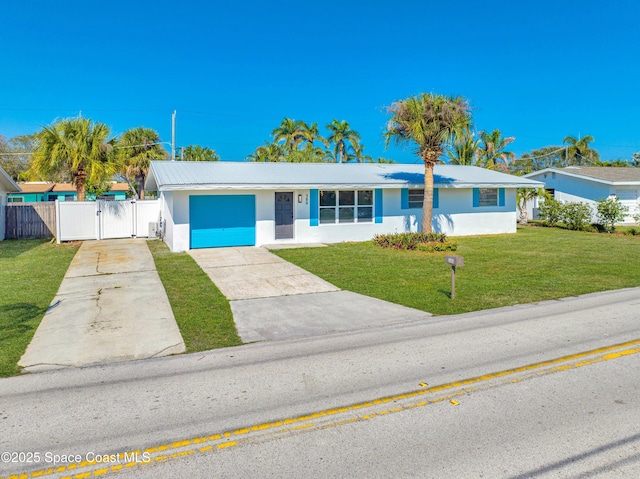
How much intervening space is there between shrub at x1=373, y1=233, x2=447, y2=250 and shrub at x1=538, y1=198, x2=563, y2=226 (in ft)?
37.0

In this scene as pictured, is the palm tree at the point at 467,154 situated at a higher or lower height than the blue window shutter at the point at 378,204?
higher

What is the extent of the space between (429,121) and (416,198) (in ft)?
14.2

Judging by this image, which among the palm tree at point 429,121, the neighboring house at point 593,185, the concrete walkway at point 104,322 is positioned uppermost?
the palm tree at point 429,121

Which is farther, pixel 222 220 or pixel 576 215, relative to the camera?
pixel 576 215

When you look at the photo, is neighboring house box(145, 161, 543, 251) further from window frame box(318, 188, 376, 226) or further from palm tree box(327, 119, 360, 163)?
palm tree box(327, 119, 360, 163)

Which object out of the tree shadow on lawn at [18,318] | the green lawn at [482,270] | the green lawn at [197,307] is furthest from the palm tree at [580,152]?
the tree shadow on lawn at [18,318]

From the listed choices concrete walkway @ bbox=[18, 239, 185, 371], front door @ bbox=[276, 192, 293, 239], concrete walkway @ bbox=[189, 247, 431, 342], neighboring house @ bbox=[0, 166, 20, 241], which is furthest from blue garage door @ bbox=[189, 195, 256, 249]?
neighboring house @ bbox=[0, 166, 20, 241]

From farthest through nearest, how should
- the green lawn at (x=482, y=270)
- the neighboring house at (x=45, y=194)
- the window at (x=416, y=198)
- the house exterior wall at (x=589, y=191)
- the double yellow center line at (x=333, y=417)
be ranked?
1. the neighboring house at (x=45, y=194)
2. the house exterior wall at (x=589, y=191)
3. the window at (x=416, y=198)
4. the green lawn at (x=482, y=270)
5. the double yellow center line at (x=333, y=417)

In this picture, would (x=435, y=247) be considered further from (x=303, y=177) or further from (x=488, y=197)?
(x=488, y=197)

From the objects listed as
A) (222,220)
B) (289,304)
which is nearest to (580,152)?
(222,220)

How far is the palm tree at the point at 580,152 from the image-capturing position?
49281 mm

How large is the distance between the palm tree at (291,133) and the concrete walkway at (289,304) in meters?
30.5

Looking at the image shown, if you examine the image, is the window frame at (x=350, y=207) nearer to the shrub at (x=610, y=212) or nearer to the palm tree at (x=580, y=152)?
the shrub at (x=610, y=212)

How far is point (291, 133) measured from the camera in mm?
42031
